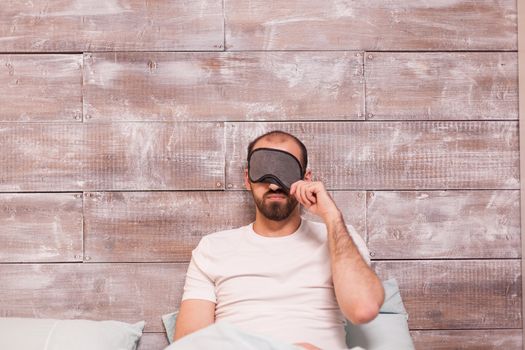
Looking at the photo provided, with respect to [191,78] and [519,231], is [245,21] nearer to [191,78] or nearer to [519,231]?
[191,78]

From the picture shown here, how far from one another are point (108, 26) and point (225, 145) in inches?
22.4

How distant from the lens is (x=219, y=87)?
79.9 inches

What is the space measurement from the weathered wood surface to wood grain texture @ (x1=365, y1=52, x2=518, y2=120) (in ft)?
1.71

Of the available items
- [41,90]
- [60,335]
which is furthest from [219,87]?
[60,335]

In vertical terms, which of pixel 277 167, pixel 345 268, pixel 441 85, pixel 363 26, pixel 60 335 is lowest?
pixel 60 335

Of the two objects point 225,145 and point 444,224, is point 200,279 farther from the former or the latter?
point 444,224

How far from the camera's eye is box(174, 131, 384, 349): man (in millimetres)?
1647

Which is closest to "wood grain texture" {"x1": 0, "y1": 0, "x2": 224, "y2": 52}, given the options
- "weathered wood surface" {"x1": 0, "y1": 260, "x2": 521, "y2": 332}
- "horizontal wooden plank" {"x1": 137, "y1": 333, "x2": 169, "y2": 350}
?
"weathered wood surface" {"x1": 0, "y1": 260, "x2": 521, "y2": 332}

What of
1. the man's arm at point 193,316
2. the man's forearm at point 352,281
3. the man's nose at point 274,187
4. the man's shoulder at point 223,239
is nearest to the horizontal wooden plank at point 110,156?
the man's shoulder at point 223,239

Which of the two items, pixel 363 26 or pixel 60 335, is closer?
pixel 60 335

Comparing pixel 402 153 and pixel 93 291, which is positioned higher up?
pixel 402 153

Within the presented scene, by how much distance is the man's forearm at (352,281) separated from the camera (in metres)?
1.56

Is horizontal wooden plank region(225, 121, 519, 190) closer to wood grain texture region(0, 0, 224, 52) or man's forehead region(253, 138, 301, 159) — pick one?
man's forehead region(253, 138, 301, 159)

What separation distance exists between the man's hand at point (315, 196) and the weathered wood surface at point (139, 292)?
0.40 m
